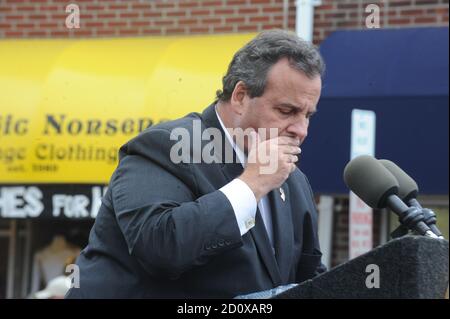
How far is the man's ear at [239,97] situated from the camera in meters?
2.76

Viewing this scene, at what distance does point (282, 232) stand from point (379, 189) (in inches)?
13.6

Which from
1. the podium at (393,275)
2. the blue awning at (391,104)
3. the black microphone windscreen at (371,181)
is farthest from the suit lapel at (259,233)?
the blue awning at (391,104)

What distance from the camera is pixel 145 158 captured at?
2.63 m

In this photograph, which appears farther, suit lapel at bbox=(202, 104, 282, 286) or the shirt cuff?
suit lapel at bbox=(202, 104, 282, 286)

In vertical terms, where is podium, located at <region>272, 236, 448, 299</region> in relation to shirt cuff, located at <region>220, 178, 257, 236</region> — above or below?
below

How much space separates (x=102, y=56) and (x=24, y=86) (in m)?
0.81

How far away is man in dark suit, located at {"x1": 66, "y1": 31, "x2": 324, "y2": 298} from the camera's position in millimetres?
2408

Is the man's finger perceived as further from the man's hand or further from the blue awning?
the blue awning

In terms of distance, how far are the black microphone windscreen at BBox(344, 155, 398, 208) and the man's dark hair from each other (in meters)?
0.27

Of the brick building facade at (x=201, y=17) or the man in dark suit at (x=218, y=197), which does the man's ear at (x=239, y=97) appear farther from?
the brick building facade at (x=201, y=17)

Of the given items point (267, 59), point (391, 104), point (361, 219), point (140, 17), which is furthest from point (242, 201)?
point (140, 17)

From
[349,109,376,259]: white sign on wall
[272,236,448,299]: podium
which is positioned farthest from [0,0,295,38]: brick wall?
[272,236,448,299]: podium

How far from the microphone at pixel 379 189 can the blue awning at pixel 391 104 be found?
591cm

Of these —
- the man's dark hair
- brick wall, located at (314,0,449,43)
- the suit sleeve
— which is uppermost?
brick wall, located at (314,0,449,43)
